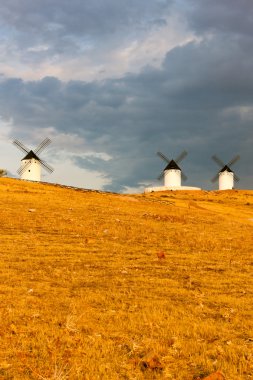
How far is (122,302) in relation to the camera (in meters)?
14.0

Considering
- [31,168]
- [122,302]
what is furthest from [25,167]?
[122,302]

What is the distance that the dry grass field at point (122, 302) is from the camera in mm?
9500

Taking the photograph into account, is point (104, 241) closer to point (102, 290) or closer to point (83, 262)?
point (83, 262)

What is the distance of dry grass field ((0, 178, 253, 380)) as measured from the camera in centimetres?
950

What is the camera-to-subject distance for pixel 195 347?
10391 millimetres

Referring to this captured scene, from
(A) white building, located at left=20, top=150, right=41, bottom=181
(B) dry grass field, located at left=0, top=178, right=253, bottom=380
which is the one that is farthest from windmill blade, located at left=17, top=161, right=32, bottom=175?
(B) dry grass field, located at left=0, top=178, right=253, bottom=380

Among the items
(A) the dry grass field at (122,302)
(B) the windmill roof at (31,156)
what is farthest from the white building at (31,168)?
(A) the dry grass field at (122,302)

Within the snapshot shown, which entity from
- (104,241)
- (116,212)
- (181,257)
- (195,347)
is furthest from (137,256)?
(116,212)

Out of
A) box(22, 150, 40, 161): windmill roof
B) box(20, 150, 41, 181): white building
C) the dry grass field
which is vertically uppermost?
box(22, 150, 40, 161): windmill roof

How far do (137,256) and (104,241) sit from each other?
4.18 m

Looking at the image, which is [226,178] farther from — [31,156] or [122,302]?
[122,302]

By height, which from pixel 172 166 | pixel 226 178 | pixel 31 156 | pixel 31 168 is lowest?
pixel 31 168

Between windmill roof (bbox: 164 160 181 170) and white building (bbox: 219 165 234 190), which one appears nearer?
windmill roof (bbox: 164 160 181 170)

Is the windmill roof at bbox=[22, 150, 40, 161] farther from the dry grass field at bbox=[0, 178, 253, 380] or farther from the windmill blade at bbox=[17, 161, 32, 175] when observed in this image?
the dry grass field at bbox=[0, 178, 253, 380]
